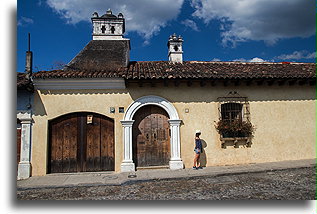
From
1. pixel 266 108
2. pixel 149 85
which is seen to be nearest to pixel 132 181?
pixel 149 85

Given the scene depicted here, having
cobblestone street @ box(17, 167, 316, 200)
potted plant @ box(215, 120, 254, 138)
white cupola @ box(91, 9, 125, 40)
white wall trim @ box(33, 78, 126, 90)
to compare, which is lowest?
cobblestone street @ box(17, 167, 316, 200)

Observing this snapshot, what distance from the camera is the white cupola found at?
37.4 feet

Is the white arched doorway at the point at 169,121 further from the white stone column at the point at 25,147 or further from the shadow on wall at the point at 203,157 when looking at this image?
the white stone column at the point at 25,147

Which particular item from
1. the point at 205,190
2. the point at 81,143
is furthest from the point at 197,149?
the point at 81,143

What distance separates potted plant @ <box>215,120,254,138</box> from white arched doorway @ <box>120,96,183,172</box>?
1.53 metres

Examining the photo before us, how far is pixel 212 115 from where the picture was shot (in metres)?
8.02

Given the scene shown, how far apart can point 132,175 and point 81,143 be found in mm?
2213

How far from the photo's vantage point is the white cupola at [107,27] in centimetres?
1140

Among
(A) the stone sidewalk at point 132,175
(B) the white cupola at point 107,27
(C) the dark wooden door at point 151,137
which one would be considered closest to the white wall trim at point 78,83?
(C) the dark wooden door at point 151,137

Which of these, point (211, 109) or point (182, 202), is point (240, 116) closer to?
point (211, 109)

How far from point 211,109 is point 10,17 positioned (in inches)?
254

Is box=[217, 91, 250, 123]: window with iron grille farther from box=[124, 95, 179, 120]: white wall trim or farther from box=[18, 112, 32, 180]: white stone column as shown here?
box=[18, 112, 32, 180]: white stone column

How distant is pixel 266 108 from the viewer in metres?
8.30

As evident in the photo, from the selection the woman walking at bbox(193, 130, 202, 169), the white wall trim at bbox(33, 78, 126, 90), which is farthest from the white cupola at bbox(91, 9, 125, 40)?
the woman walking at bbox(193, 130, 202, 169)
